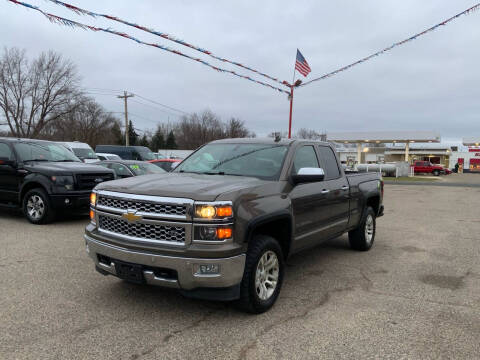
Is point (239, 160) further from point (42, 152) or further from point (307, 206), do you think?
point (42, 152)

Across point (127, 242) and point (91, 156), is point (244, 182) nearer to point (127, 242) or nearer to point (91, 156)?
point (127, 242)

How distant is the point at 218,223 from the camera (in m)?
3.36

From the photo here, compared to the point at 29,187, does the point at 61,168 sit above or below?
above

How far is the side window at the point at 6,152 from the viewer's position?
8422 mm

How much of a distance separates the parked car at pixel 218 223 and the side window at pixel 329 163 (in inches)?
18.7

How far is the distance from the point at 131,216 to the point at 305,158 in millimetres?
2388

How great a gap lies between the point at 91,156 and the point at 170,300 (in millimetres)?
17758

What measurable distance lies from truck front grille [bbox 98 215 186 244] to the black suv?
4.58m

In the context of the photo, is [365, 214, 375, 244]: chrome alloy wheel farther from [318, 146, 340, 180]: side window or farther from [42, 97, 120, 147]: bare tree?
[42, 97, 120, 147]: bare tree

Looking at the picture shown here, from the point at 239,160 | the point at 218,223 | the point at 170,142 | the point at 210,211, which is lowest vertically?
the point at 218,223

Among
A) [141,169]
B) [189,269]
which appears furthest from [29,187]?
[189,269]

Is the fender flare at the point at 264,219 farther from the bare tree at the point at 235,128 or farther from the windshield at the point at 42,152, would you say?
the bare tree at the point at 235,128

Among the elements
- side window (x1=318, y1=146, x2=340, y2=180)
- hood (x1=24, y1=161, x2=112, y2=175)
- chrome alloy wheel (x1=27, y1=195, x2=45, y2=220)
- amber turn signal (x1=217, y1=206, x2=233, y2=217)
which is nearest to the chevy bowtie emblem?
amber turn signal (x1=217, y1=206, x2=233, y2=217)

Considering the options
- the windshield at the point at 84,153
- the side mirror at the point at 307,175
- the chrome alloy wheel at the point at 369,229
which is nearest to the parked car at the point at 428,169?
the windshield at the point at 84,153
